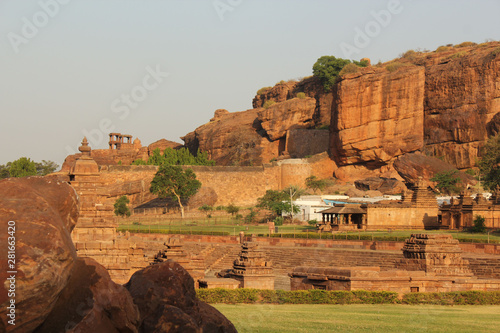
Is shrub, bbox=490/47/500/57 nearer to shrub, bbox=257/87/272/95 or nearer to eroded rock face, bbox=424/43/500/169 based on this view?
eroded rock face, bbox=424/43/500/169

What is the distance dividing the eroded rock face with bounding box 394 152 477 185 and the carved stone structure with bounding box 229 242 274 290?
36164mm

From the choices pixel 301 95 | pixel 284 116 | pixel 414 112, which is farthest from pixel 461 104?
pixel 301 95

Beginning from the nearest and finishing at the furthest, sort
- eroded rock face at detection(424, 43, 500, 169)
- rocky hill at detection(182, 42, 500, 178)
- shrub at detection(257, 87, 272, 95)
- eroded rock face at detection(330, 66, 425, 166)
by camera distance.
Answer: eroded rock face at detection(424, 43, 500, 169) → rocky hill at detection(182, 42, 500, 178) → eroded rock face at detection(330, 66, 425, 166) → shrub at detection(257, 87, 272, 95)

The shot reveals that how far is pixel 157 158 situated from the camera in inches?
2692

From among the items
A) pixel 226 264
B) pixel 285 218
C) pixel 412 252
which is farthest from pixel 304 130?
pixel 412 252

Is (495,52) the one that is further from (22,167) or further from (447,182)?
(22,167)

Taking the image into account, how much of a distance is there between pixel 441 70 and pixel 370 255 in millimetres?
39167

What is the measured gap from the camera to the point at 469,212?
34656 millimetres

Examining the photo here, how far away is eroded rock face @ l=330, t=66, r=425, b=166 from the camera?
59000 millimetres

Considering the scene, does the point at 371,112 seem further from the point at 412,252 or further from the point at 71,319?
the point at 71,319

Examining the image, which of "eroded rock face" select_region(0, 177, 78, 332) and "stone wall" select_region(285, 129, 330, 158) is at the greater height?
"stone wall" select_region(285, 129, 330, 158)

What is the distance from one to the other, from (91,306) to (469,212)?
3259 centimetres

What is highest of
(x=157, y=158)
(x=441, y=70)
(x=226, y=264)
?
(x=441, y=70)

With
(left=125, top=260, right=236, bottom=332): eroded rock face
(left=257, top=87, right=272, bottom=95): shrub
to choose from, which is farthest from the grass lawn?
(left=257, top=87, right=272, bottom=95): shrub
